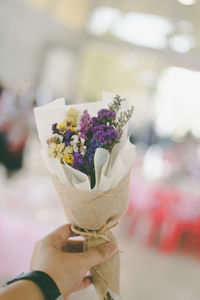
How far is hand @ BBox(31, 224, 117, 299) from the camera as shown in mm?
803

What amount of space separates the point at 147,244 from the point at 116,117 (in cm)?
313

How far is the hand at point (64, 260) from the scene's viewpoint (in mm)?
803

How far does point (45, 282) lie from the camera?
75 centimetres

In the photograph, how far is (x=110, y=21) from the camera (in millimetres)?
6445

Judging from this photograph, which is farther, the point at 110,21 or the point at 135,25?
the point at 110,21

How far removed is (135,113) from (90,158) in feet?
0.95

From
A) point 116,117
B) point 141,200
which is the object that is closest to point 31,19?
point 141,200

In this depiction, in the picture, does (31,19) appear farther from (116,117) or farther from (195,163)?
(116,117)

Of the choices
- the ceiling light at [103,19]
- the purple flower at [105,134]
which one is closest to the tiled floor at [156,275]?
the purple flower at [105,134]

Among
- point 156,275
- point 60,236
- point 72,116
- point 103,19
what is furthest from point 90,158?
point 103,19

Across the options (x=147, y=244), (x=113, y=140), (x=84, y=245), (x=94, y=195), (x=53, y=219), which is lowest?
(x=147, y=244)

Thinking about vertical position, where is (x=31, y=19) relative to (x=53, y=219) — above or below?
above

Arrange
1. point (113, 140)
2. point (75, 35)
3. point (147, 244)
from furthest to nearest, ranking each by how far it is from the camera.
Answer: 1. point (75, 35)
2. point (147, 244)
3. point (113, 140)

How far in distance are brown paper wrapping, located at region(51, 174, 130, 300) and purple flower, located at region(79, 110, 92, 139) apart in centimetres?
13
